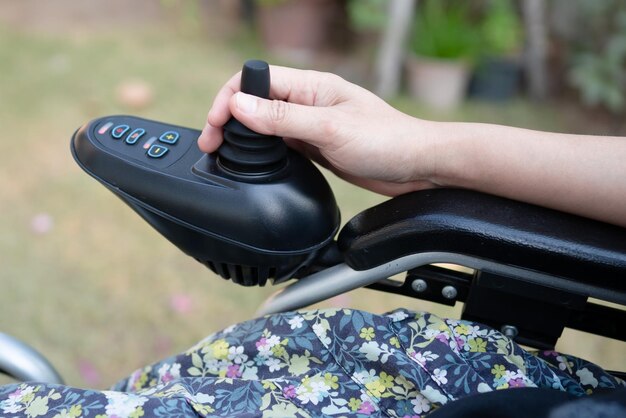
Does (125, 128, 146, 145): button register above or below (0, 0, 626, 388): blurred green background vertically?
above

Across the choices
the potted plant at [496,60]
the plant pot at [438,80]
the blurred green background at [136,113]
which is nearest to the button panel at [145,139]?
the blurred green background at [136,113]

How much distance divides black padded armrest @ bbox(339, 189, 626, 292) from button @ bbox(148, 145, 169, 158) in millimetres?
220

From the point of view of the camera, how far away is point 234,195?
2.30 feet

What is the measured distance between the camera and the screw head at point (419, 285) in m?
0.76

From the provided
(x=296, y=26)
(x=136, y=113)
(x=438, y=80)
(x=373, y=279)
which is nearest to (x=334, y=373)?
(x=373, y=279)

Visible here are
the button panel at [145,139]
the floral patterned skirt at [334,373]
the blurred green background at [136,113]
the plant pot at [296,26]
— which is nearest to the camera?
the floral patterned skirt at [334,373]

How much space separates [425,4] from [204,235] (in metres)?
2.55

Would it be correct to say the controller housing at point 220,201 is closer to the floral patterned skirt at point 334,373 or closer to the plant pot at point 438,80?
the floral patterned skirt at point 334,373

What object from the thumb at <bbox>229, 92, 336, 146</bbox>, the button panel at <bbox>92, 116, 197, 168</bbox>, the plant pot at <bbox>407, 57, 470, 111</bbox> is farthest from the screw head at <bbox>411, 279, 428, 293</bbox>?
the plant pot at <bbox>407, 57, 470, 111</bbox>

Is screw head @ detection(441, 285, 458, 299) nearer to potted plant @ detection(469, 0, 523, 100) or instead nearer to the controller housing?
the controller housing

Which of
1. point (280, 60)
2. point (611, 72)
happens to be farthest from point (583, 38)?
point (280, 60)

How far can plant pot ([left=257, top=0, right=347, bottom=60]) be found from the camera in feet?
10.4

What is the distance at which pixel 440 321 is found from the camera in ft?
2.38

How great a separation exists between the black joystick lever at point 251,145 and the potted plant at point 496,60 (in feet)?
7.61
